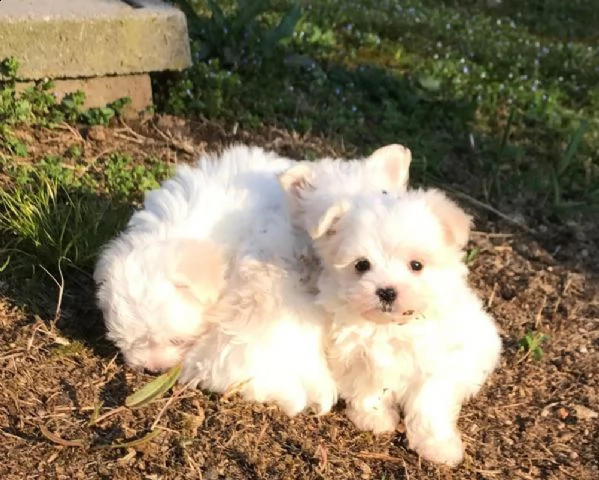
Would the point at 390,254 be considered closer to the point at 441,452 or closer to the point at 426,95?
the point at 441,452

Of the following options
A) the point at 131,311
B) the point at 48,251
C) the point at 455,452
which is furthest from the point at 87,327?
the point at 455,452

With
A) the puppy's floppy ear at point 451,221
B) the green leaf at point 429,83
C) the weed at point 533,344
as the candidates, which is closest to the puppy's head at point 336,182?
the puppy's floppy ear at point 451,221

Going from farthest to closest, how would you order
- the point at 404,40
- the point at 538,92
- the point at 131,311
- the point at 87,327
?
1. the point at 404,40
2. the point at 538,92
3. the point at 87,327
4. the point at 131,311

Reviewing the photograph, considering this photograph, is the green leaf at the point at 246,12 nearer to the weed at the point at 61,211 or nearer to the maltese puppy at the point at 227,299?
the weed at the point at 61,211

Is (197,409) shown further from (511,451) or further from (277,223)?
(511,451)

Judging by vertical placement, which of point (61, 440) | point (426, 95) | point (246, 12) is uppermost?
point (246, 12)

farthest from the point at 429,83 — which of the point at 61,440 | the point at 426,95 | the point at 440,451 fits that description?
the point at 61,440

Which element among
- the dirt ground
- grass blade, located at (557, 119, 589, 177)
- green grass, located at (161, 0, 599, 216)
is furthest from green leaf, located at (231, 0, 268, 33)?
the dirt ground

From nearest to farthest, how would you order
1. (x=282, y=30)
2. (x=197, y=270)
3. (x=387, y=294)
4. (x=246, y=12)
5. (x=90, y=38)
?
(x=387, y=294) < (x=197, y=270) < (x=90, y=38) < (x=246, y=12) < (x=282, y=30)
